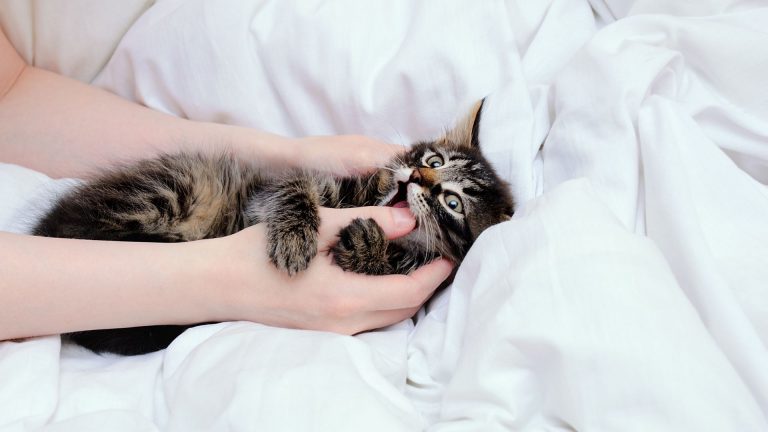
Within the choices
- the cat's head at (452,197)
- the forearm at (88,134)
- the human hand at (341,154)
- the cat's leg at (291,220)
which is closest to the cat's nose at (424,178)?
the cat's head at (452,197)

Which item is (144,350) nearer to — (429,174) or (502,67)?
(429,174)

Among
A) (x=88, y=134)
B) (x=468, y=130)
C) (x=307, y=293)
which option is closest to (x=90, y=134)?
(x=88, y=134)

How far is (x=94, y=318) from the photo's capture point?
110cm

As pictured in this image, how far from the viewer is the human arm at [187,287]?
1.06 m

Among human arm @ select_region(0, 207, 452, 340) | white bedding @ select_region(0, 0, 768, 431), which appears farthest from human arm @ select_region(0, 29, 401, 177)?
human arm @ select_region(0, 207, 452, 340)

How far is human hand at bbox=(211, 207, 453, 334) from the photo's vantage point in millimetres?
1195

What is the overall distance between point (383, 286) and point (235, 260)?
0.34 meters

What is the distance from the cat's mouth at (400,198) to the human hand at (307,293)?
272mm

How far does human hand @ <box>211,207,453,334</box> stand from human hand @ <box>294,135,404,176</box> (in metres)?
0.30

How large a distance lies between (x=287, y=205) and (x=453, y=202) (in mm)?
424

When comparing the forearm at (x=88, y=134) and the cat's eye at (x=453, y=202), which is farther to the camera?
the forearm at (x=88, y=134)

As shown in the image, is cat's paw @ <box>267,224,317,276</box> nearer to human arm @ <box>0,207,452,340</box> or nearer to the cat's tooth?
human arm @ <box>0,207,452,340</box>

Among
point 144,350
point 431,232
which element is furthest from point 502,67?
point 144,350

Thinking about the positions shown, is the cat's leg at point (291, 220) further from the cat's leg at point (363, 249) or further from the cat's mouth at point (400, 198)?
the cat's mouth at point (400, 198)
